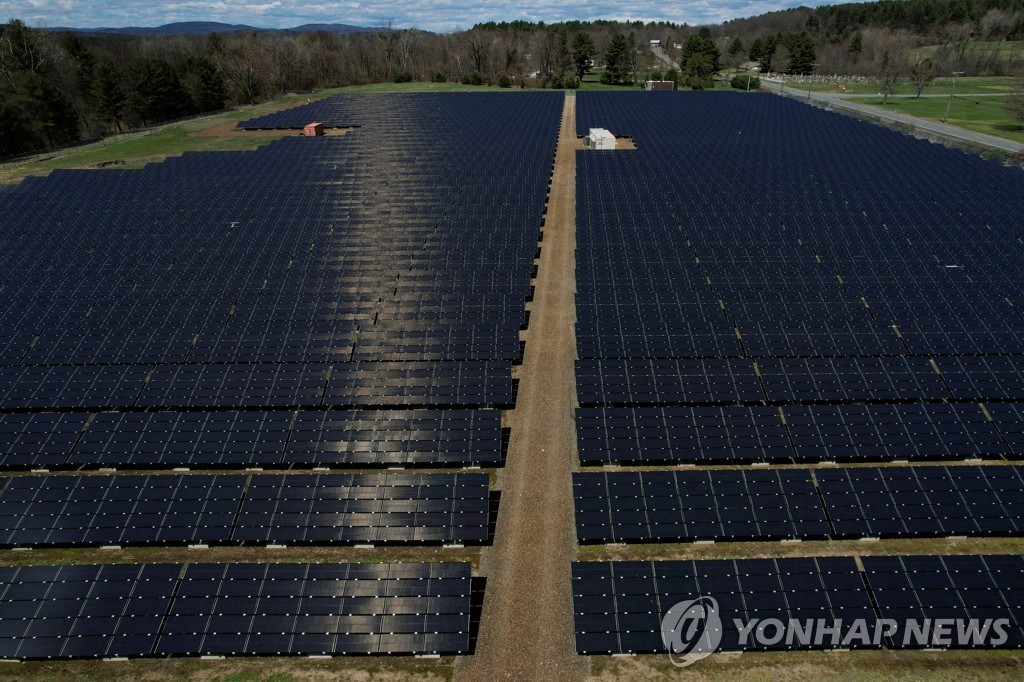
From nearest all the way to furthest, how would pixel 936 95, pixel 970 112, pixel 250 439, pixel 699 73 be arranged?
pixel 250 439 → pixel 970 112 → pixel 936 95 → pixel 699 73

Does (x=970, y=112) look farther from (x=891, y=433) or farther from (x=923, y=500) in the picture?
(x=923, y=500)

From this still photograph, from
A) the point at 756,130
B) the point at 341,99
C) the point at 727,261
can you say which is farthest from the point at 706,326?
the point at 341,99

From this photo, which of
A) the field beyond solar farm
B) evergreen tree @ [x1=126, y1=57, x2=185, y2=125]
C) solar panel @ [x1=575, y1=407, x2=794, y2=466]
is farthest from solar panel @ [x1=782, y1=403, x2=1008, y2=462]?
evergreen tree @ [x1=126, y1=57, x2=185, y2=125]

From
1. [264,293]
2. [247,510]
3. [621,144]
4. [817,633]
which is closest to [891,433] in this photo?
[817,633]

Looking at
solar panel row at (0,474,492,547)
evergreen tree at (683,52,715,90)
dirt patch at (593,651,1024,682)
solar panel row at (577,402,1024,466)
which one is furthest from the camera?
evergreen tree at (683,52,715,90)

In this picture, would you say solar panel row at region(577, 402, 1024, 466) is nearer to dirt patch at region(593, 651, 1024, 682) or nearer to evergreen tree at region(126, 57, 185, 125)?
dirt patch at region(593, 651, 1024, 682)

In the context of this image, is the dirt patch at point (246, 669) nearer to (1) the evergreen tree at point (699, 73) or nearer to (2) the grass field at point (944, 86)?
(1) the evergreen tree at point (699, 73)

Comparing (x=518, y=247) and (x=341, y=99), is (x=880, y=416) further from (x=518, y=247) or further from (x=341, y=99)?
(x=341, y=99)
